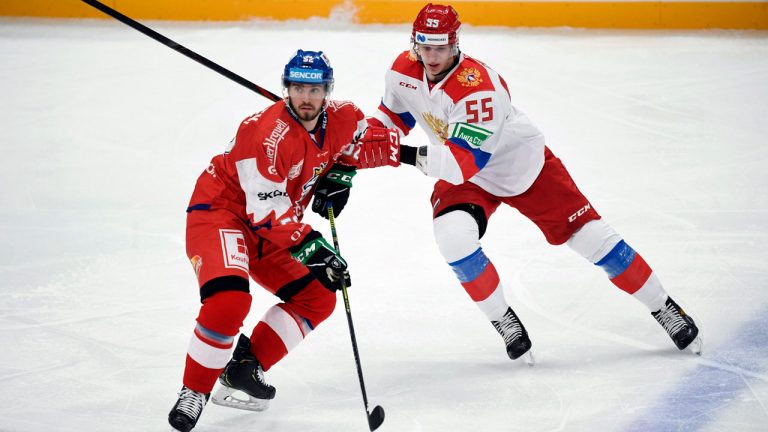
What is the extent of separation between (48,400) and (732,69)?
189 inches

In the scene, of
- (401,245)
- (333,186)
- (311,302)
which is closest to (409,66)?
(333,186)

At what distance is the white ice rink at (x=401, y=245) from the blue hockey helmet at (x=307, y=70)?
1.03m

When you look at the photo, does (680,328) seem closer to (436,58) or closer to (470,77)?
(470,77)

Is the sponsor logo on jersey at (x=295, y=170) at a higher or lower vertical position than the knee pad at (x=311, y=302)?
higher

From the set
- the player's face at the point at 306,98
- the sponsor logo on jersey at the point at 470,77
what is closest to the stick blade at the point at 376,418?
the player's face at the point at 306,98

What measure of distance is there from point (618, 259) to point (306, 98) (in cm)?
127

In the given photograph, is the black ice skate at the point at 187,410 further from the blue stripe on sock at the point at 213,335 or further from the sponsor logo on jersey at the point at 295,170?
the sponsor logo on jersey at the point at 295,170

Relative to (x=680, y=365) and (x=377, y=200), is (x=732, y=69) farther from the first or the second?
(x=680, y=365)

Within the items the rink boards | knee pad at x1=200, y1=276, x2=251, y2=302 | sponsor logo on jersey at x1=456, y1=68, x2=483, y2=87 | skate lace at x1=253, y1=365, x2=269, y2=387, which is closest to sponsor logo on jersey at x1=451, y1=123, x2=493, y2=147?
sponsor logo on jersey at x1=456, y1=68, x2=483, y2=87

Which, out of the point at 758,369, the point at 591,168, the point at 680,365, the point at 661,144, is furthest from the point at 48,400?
the point at 661,144

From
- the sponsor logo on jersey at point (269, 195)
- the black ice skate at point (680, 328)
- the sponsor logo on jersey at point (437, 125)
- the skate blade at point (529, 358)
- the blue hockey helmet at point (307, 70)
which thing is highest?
the blue hockey helmet at point (307, 70)

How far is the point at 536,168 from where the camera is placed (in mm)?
3404

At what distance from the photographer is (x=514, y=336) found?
3332 mm

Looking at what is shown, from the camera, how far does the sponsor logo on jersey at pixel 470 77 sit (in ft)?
10.6
